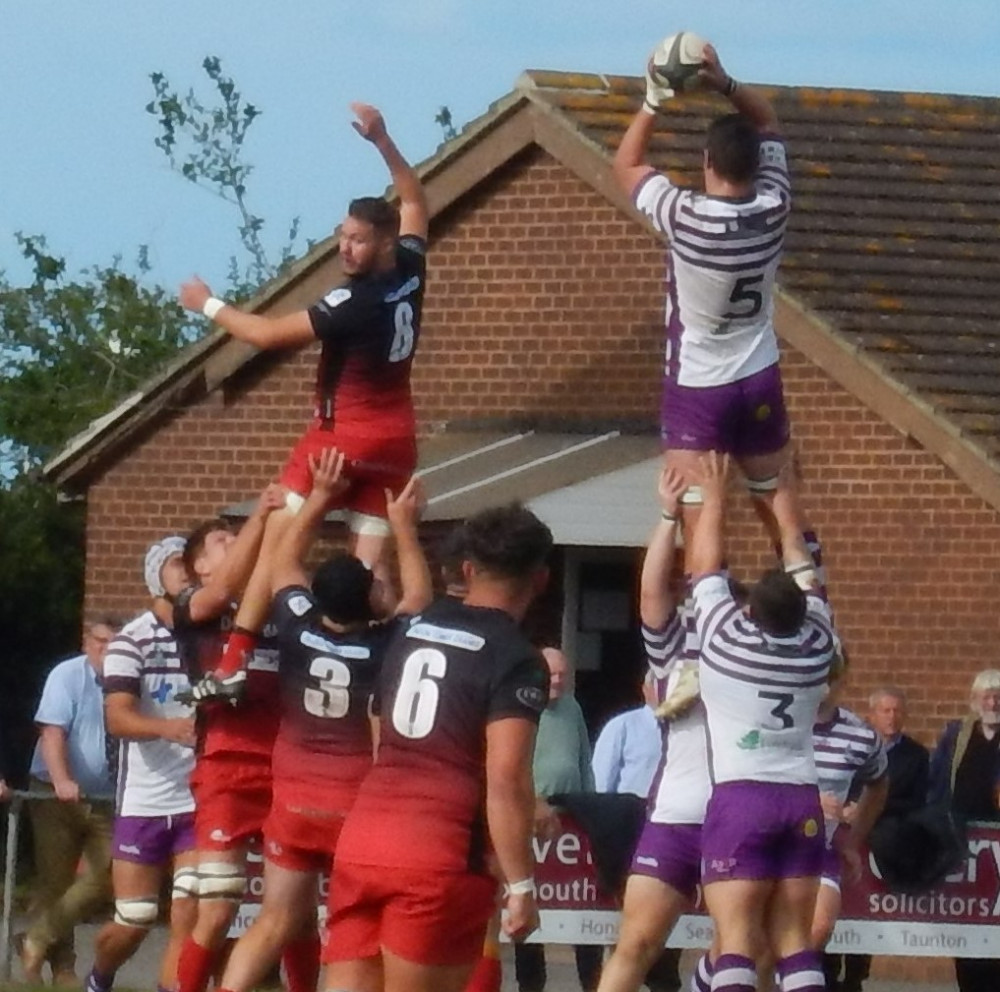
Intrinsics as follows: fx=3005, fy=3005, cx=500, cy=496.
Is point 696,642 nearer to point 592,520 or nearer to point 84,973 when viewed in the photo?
point 84,973

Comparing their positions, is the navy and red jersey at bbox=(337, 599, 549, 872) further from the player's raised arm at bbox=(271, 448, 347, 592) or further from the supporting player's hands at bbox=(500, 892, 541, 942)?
the player's raised arm at bbox=(271, 448, 347, 592)

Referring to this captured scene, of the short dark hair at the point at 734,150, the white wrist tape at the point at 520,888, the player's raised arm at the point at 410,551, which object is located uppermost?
the short dark hair at the point at 734,150

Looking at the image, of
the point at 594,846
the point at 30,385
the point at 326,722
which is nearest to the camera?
the point at 326,722

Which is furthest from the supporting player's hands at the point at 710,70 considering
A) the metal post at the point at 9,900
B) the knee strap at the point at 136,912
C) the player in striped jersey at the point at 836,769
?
the metal post at the point at 9,900

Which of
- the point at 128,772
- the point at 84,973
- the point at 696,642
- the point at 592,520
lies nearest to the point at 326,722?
the point at 696,642

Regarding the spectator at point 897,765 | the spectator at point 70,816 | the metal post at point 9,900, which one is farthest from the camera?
the metal post at point 9,900

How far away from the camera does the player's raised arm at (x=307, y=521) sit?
38.2ft

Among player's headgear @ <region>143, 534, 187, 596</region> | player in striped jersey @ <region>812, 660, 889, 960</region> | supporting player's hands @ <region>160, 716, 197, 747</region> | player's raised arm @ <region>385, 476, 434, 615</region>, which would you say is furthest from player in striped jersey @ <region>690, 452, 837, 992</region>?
player's headgear @ <region>143, 534, 187, 596</region>

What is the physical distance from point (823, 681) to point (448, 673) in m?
2.55

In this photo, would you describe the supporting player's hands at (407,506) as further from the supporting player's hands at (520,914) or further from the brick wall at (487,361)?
the brick wall at (487,361)

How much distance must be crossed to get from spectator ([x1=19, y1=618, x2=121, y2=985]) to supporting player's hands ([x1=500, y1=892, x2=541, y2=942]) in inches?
282

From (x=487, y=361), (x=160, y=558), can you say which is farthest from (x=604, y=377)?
(x=160, y=558)

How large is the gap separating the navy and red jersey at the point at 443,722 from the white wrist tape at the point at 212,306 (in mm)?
2372

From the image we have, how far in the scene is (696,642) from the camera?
12.1m
